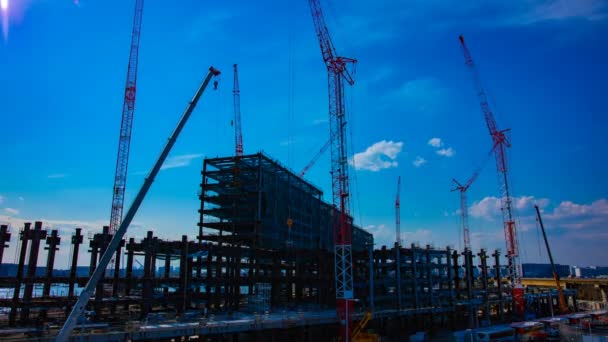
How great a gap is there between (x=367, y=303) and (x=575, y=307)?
264ft

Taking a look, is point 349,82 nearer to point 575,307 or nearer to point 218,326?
point 218,326

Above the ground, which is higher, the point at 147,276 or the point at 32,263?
the point at 32,263

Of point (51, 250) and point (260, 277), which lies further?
point (260, 277)

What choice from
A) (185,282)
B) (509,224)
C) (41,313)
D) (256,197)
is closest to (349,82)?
(256,197)

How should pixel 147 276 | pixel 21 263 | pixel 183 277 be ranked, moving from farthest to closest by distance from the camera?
pixel 183 277, pixel 147 276, pixel 21 263

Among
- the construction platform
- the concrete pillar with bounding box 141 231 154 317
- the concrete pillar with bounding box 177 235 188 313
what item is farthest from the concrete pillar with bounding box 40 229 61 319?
the concrete pillar with bounding box 177 235 188 313

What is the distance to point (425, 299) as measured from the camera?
3519 inches

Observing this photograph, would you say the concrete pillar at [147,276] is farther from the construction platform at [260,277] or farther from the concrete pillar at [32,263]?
the concrete pillar at [32,263]

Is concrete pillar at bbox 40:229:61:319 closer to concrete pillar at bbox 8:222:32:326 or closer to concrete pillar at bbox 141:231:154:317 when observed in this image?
concrete pillar at bbox 8:222:32:326

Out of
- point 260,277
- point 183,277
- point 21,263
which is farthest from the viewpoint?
point 260,277

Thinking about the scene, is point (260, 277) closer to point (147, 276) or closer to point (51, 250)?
point (147, 276)

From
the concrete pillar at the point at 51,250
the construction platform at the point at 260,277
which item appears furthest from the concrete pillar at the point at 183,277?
the concrete pillar at the point at 51,250

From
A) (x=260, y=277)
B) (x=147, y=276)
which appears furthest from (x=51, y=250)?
(x=260, y=277)

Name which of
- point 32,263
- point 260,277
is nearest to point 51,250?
point 32,263
